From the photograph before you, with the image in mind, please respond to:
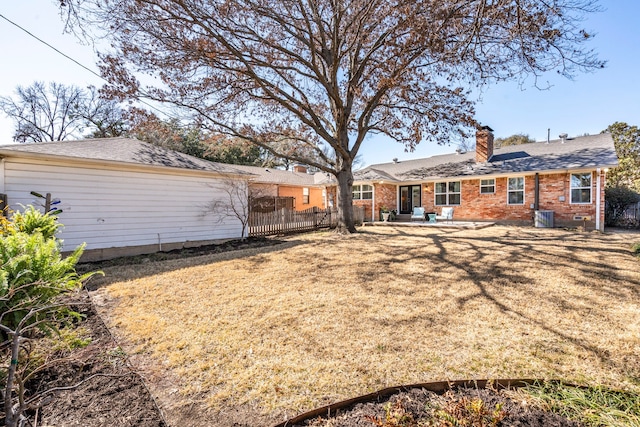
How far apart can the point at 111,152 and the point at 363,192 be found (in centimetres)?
1416

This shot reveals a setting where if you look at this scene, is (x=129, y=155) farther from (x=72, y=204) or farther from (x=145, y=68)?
(x=145, y=68)

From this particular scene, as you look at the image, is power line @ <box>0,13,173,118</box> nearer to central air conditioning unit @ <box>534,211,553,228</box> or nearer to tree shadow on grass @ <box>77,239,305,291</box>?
tree shadow on grass @ <box>77,239,305,291</box>

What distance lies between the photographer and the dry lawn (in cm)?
257

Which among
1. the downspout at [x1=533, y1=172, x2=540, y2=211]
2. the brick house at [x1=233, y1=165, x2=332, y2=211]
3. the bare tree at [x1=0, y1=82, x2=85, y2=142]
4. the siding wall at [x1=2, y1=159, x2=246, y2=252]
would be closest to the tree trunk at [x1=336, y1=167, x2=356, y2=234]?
the siding wall at [x1=2, y1=159, x2=246, y2=252]

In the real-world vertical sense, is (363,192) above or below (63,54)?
below

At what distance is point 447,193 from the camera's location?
684 inches

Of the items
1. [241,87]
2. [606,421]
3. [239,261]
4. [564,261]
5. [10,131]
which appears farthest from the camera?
[10,131]

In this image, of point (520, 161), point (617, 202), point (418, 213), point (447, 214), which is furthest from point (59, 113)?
point (617, 202)

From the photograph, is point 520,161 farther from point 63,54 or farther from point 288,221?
point 63,54

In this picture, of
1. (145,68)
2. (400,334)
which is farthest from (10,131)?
(400,334)

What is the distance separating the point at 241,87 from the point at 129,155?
4549 millimetres

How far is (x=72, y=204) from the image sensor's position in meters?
7.63

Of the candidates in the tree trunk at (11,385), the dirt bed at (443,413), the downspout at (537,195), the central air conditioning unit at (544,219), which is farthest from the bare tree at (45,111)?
the central air conditioning unit at (544,219)

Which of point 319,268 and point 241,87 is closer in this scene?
point 319,268
